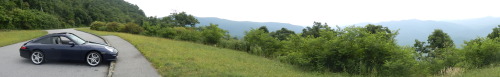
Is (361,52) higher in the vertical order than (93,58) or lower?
higher

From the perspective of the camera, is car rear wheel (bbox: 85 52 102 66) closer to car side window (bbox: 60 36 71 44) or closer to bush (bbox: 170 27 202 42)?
car side window (bbox: 60 36 71 44)

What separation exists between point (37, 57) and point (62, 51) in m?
0.86

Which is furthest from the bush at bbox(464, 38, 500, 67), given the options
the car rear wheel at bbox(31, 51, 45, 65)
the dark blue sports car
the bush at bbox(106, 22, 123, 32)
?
the bush at bbox(106, 22, 123, 32)

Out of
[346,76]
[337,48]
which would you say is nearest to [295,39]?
[337,48]

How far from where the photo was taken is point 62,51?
9289mm

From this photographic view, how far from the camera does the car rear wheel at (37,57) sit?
9383 millimetres

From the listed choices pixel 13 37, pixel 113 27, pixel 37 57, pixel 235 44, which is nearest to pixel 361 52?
pixel 37 57

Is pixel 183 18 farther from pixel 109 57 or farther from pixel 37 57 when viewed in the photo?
pixel 109 57

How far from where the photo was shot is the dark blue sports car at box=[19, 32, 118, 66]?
9328mm

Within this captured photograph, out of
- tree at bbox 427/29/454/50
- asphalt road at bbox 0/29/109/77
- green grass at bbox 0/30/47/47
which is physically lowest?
tree at bbox 427/29/454/50

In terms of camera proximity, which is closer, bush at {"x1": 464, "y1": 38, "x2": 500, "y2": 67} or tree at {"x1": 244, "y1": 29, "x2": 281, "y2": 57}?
bush at {"x1": 464, "y1": 38, "x2": 500, "y2": 67}

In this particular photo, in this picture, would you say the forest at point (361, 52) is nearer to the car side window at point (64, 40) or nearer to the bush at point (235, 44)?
the bush at point (235, 44)

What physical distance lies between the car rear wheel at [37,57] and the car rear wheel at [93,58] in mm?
1404

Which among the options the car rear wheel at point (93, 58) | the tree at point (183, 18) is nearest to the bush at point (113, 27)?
the tree at point (183, 18)
